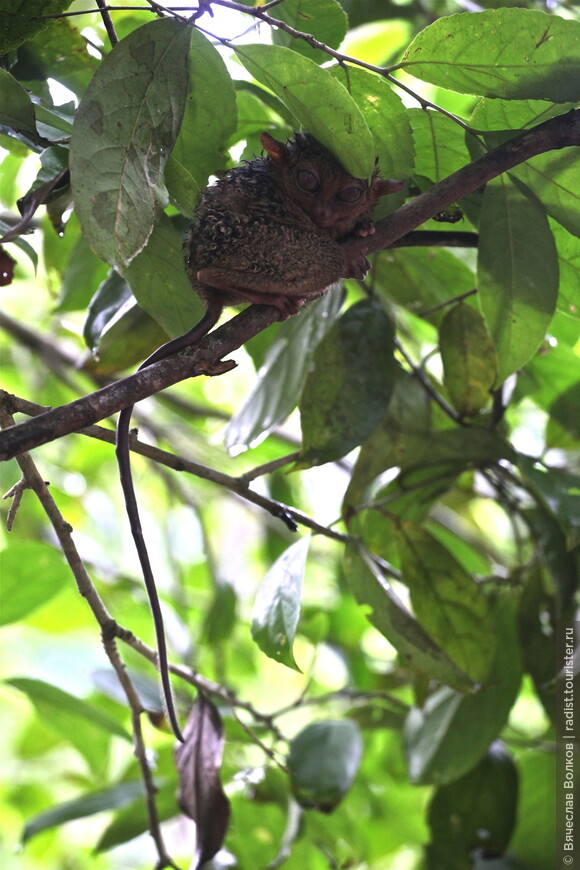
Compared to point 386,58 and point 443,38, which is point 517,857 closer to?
point 443,38

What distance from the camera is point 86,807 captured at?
199 cm

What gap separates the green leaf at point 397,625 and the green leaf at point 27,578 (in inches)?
30.5

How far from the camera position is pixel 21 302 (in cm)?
391

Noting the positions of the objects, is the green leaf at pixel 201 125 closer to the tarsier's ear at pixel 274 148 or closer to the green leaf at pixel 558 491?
the tarsier's ear at pixel 274 148

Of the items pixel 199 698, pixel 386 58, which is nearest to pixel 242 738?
pixel 199 698

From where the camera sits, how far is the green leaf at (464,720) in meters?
1.93

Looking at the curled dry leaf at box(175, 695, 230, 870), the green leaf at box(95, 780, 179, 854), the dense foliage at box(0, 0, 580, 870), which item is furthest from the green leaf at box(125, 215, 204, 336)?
the green leaf at box(95, 780, 179, 854)

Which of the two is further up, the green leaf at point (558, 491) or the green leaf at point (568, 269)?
the green leaf at point (568, 269)

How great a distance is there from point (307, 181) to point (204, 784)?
1.22 m

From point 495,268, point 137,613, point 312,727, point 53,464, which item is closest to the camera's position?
point 495,268

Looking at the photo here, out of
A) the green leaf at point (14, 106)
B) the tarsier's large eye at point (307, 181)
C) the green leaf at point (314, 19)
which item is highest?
the green leaf at point (314, 19)

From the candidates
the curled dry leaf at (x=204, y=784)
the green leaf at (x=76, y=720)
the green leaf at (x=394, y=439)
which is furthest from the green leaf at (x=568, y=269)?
the green leaf at (x=76, y=720)

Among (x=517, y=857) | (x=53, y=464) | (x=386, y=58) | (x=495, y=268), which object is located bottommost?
(x=517, y=857)

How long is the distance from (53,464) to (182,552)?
2.72 ft
